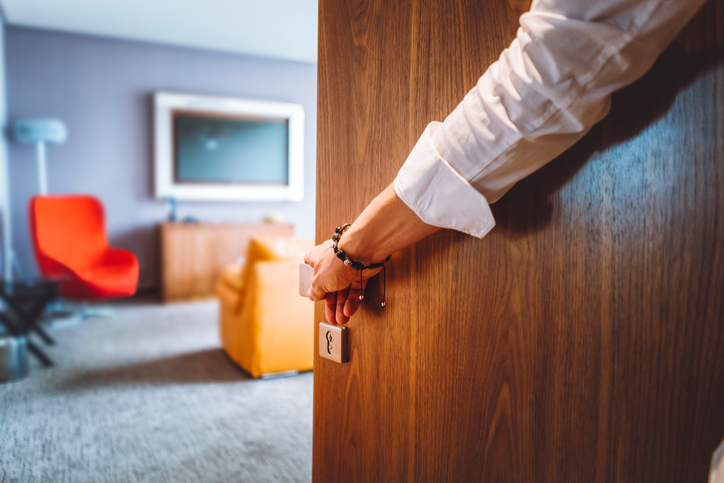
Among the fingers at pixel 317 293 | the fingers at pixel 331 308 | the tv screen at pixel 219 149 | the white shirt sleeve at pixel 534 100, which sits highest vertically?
the tv screen at pixel 219 149

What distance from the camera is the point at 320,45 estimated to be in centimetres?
75

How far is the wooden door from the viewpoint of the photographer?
0.35 meters

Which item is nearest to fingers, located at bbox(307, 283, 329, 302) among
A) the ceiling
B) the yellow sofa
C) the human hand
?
the human hand

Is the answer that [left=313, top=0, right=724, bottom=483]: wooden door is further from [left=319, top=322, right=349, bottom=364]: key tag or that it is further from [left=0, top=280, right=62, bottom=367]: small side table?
[left=0, top=280, right=62, bottom=367]: small side table

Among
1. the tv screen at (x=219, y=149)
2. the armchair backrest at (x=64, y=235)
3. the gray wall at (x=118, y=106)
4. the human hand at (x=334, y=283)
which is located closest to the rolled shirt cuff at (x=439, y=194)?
the human hand at (x=334, y=283)

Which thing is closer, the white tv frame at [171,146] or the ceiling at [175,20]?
the ceiling at [175,20]

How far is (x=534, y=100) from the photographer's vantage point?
0.34m

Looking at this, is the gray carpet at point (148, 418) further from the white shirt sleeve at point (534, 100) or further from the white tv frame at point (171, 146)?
the white tv frame at point (171, 146)

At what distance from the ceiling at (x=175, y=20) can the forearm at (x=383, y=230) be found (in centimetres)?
166

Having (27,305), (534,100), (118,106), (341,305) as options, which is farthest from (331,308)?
(118,106)

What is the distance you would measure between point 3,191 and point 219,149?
205 centimetres

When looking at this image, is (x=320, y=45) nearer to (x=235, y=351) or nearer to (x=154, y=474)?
(x=154, y=474)

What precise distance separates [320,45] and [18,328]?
81.2 inches

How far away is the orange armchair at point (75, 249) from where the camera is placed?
144cm
